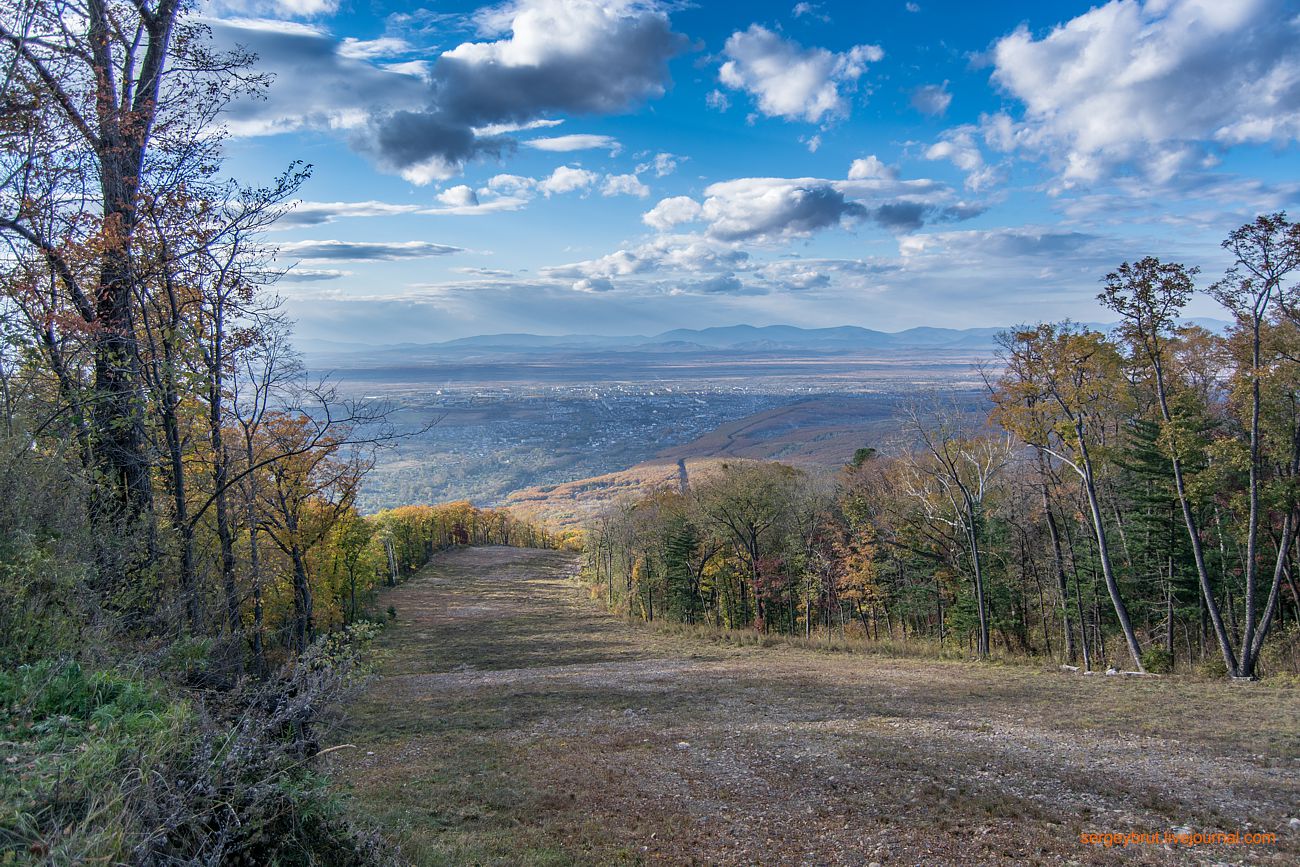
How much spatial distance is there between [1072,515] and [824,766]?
23.7m

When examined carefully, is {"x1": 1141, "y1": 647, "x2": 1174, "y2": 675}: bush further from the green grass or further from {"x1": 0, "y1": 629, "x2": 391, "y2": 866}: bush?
the green grass

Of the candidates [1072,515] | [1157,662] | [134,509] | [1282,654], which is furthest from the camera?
[1072,515]

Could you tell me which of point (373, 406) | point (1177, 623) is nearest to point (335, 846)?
point (373, 406)

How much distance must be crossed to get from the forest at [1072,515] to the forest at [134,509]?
19.8 metres

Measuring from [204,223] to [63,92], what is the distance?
6.14 feet

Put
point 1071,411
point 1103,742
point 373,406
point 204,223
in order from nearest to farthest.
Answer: point 204,223, point 373,406, point 1103,742, point 1071,411

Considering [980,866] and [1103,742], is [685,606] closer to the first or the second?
[1103,742]

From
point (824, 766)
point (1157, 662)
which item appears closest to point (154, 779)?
point (824, 766)

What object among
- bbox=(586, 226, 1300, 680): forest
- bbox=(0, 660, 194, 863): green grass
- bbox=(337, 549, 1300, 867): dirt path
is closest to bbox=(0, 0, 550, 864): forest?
bbox=(0, 660, 194, 863): green grass

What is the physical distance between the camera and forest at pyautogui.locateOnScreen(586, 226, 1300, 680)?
690 inches

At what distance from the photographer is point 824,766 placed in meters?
10.7

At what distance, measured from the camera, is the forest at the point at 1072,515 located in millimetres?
17531

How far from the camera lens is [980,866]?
7.13 meters

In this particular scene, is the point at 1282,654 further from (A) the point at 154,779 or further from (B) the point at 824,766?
(A) the point at 154,779
